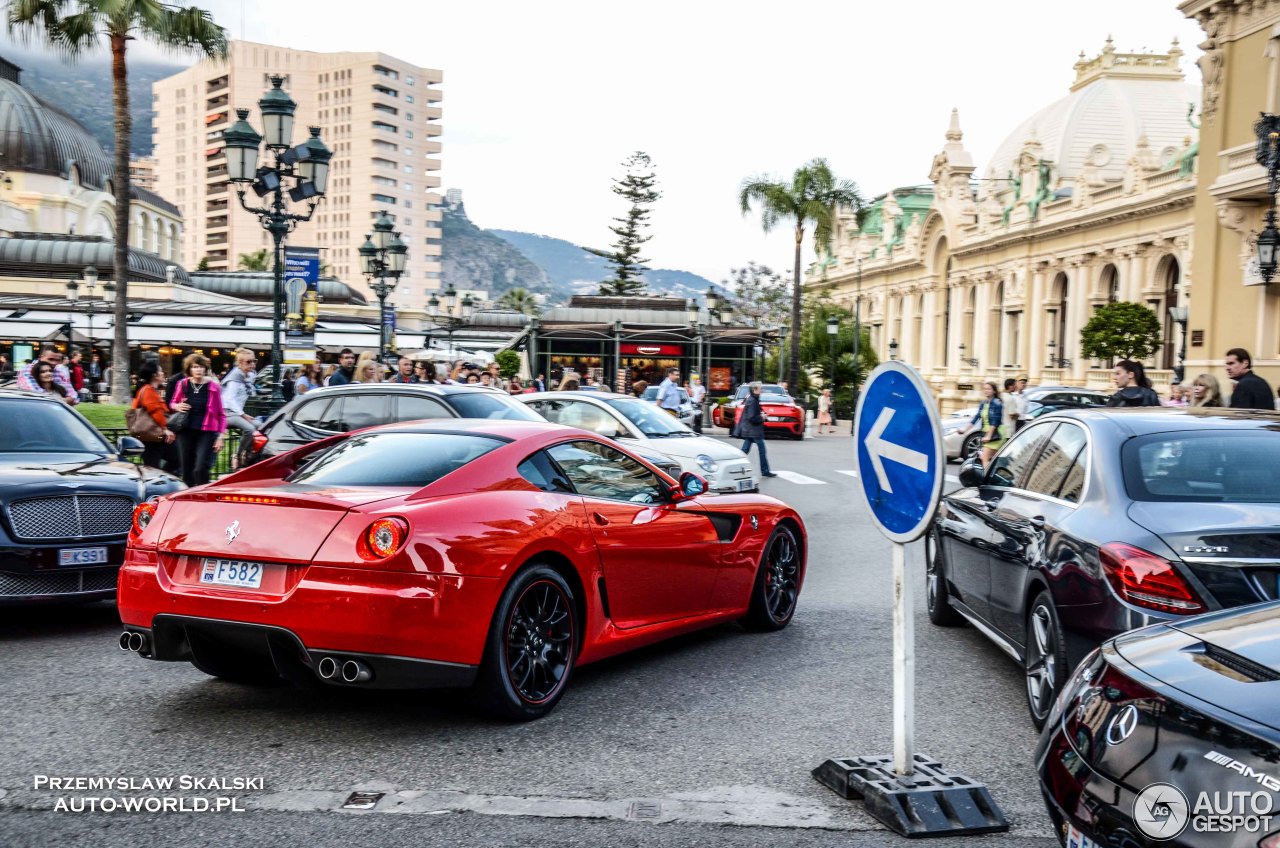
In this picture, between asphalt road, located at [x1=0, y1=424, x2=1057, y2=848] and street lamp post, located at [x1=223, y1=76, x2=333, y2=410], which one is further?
street lamp post, located at [x1=223, y1=76, x2=333, y2=410]

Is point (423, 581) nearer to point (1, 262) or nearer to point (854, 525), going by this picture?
point (854, 525)

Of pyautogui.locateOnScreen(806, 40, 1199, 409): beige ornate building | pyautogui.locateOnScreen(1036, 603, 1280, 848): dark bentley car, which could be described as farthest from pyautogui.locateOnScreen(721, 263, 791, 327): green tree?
pyautogui.locateOnScreen(1036, 603, 1280, 848): dark bentley car

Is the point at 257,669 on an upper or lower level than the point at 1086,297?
lower

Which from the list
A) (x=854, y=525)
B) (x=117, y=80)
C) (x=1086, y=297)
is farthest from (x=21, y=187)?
(x=854, y=525)

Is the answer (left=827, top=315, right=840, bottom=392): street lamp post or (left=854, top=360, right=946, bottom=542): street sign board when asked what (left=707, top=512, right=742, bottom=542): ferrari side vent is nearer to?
(left=854, top=360, right=946, bottom=542): street sign board

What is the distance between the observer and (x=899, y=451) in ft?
15.2

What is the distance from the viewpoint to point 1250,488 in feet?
17.8

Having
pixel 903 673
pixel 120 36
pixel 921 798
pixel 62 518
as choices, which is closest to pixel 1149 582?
pixel 903 673

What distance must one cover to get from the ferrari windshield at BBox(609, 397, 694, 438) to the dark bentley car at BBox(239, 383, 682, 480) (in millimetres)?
3005

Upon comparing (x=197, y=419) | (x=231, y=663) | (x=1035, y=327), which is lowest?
(x=231, y=663)

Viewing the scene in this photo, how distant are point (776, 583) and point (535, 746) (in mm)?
3082

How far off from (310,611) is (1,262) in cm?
7182

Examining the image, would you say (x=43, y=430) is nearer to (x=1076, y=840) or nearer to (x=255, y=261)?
(x=1076, y=840)

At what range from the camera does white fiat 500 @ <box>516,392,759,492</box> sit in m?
14.8
